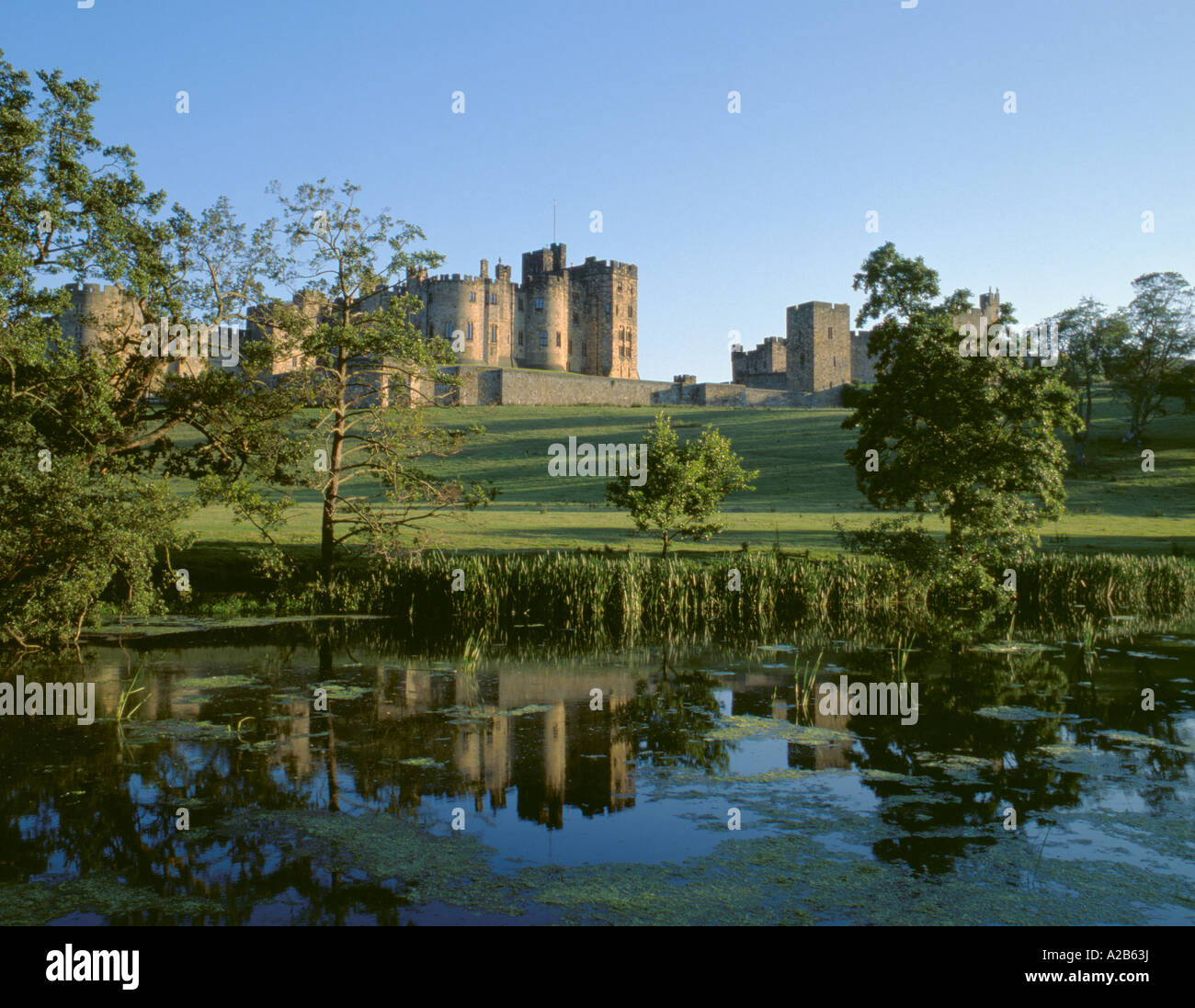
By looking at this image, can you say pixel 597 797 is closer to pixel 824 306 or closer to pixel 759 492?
pixel 759 492

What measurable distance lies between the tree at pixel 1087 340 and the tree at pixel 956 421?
41753mm

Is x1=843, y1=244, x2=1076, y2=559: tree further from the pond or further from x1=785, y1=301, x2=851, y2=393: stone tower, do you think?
x1=785, y1=301, x2=851, y2=393: stone tower

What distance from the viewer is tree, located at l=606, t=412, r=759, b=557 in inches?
1123

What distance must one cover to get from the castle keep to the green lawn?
63.2ft

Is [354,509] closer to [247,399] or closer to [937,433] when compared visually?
[247,399]

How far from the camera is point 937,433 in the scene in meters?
22.2

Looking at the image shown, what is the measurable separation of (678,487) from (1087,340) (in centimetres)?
4501

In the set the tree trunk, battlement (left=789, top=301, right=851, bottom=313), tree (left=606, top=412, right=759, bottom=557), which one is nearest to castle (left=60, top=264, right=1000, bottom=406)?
battlement (left=789, top=301, right=851, bottom=313)

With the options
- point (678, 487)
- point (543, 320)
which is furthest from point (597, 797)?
point (543, 320)

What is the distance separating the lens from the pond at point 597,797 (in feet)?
25.0

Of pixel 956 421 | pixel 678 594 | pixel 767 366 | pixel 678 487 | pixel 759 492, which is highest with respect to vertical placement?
pixel 767 366

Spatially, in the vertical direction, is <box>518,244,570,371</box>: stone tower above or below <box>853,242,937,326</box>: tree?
above

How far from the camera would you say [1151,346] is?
198 ft

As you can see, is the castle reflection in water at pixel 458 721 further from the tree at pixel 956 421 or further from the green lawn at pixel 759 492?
the green lawn at pixel 759 492
